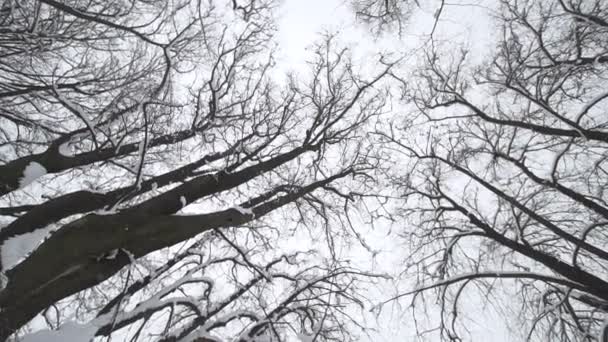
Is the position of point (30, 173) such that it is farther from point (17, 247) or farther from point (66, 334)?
point (66, 334)

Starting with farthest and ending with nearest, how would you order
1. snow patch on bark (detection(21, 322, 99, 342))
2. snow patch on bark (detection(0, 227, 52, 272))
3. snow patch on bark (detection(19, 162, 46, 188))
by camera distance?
snow patch on bark (detection(19, 162, 46, 188)) < snow patch on bark (detection(0, 227, 52, 272)) < snow patch on bark (detection(21, 322, 99, 342))

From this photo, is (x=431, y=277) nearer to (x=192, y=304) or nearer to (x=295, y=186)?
(x=295, y=186)

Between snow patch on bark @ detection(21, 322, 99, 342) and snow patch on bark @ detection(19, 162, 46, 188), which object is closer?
snow patch on bark @ detection(21, 322, 99, 342)

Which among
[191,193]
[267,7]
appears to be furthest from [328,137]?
[191,193]

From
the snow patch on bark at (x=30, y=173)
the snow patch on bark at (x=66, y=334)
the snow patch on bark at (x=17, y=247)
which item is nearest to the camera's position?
the snow patch on bark at (x=66, y=334)

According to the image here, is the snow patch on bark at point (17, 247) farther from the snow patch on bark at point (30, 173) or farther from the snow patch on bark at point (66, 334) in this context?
the snow patch on bark at point (30, 173)

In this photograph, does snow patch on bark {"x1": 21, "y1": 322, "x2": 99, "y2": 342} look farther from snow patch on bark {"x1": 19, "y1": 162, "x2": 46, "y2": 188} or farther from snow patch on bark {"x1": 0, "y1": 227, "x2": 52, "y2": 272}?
snow patch on bark {"x1": 19, "y1": 162, "x2": 46, "y2": 188}

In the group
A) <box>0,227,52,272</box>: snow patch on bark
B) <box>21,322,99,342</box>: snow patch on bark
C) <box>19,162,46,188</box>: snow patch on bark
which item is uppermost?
<box>19,162,46,188</box>: snow patch on bark

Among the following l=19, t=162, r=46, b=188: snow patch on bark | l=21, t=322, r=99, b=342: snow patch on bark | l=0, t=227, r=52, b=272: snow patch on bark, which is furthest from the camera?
l=19, t=162, r=46, b=188: snow patch on bark

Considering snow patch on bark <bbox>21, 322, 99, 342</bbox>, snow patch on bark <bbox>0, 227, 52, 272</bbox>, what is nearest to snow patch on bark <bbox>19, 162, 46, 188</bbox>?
snow patch on bark <bbox>0, 227, 52, 272</bbox>

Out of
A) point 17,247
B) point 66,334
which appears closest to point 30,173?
point 17,247

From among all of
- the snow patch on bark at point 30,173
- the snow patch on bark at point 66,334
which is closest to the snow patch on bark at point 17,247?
the snow patch on bark at point 66,334

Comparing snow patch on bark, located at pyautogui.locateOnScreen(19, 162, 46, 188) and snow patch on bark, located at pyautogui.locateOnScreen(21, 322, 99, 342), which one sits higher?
snow patch on bark, located at pyautogui.locateOnScreen(19, 162, 46, 188)

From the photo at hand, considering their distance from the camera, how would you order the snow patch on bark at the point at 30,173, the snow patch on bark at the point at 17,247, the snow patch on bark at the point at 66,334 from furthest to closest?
the snow patch on bark at the point at 30,173 < the snow patch on bark at the point at 17,247 < the snow patch on bark at the point at 66,334
